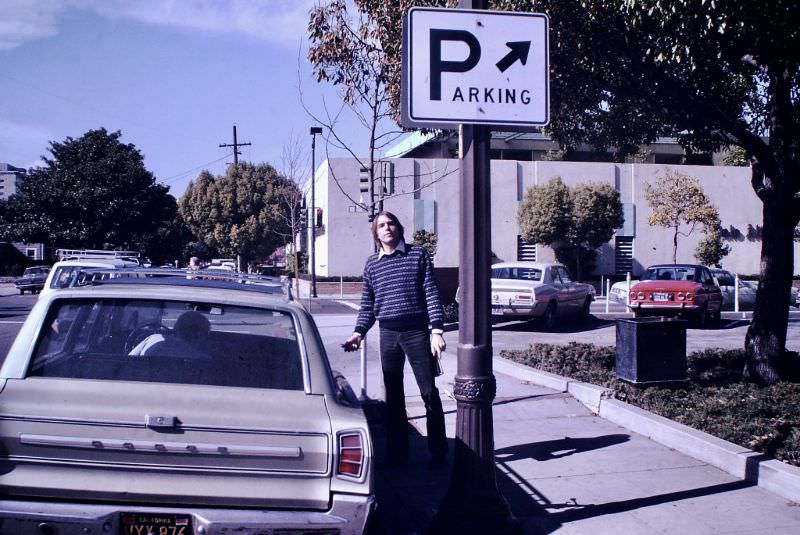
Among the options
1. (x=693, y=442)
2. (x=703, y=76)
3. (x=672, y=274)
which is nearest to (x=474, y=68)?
(x=693, y=442)

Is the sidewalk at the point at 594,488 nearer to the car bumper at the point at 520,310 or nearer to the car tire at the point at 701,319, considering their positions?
the car bumper at the point at 520,310

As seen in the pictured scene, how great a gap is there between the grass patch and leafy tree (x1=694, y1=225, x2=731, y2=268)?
25639mm

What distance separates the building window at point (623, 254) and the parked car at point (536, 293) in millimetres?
18430

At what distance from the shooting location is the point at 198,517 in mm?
3275

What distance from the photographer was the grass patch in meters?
6.41

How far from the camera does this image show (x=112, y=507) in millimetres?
3248

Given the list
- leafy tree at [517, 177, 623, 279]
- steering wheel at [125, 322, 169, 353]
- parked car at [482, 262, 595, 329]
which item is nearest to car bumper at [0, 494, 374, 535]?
steering wheel at [125, 322, 169, 353]

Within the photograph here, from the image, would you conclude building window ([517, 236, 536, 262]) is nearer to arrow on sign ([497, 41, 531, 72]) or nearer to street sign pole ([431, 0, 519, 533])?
arrow on sign ([497, 41, 531, 72])

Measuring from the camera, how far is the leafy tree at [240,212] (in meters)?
45.3

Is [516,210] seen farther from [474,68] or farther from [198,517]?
[198,517]

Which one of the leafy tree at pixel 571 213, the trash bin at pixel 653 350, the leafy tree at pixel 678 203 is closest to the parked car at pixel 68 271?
the trash bin at pixel 653 350

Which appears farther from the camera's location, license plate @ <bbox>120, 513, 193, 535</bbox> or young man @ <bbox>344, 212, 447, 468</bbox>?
young man @ <bbox>344, 212, 447, 468</bbox>

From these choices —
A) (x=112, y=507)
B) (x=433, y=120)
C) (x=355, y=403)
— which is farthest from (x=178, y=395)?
(x=433, y=120)

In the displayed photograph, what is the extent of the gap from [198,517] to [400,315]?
2657 mm
